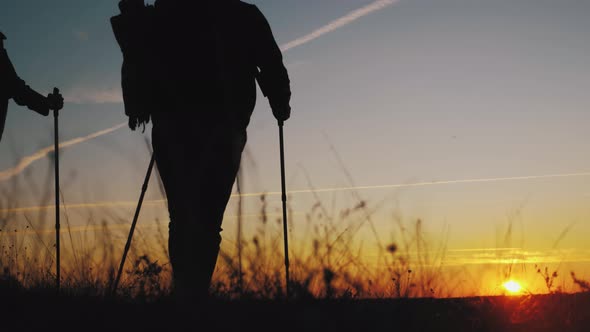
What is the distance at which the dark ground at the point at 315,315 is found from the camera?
15.1 ft

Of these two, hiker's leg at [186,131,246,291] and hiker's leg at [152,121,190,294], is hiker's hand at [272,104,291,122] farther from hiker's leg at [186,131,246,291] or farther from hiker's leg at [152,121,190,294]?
hiker's leg at [152,121,190,294]

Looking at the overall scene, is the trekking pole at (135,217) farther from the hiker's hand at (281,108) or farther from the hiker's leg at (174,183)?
the hiker's hand at (281,108)

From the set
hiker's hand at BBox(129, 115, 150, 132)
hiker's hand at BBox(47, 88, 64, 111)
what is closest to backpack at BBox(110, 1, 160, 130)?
hiker's hand at BBox(129, 115, 150, 132)

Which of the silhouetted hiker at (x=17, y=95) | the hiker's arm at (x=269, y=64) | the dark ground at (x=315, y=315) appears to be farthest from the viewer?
the silhouetted hiker at (x=17, y=95)

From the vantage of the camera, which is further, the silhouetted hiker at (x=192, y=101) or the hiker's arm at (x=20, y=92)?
the hiker's arm at (x=20, y=92)

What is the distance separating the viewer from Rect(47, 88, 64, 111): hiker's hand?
8.52m

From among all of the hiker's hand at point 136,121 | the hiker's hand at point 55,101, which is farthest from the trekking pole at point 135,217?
the hiker's hand at point 55,101

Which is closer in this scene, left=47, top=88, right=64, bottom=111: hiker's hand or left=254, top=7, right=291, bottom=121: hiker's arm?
left=254, top=7, right=291, bottom=121: hiker's arm

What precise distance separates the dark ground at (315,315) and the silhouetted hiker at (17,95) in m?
2.82

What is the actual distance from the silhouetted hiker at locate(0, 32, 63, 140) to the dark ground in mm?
2821

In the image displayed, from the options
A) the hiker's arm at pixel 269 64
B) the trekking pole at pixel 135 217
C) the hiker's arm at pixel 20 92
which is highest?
the hiker's arm at pixel 20 92

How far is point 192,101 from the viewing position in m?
5.98

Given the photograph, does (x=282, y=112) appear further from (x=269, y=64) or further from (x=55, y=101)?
(x=55, y=101)

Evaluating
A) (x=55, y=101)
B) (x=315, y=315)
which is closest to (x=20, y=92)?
(x=55, y=101)
